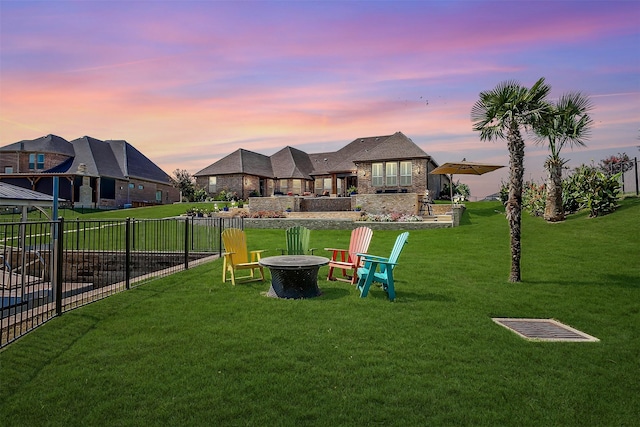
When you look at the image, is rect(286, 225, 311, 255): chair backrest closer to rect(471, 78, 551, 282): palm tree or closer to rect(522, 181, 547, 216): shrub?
rect(471, 78, 551, 282): palm tree

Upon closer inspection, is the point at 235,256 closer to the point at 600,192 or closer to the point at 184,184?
the point at 600,192

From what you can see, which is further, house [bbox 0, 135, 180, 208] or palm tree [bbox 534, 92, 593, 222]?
house [bbox 0, 135, 180, 208]

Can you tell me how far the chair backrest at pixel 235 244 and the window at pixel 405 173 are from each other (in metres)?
26.5

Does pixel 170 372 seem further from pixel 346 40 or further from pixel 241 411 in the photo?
pixel 346 40

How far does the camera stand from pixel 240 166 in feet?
130

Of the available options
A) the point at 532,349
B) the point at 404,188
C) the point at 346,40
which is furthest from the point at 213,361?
the point at 404,188

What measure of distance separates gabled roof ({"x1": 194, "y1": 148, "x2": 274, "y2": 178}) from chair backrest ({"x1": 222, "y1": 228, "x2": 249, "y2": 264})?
31.0 metres

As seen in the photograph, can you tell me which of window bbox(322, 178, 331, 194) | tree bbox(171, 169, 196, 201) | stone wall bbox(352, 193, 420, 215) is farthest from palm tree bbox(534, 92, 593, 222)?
tree bbox(171, 169, 196, 201)

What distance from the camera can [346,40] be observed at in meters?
10.1

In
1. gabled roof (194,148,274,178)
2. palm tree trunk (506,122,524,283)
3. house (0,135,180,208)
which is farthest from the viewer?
gabled roof (194,148,274,178)

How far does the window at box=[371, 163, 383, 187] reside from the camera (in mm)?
34312

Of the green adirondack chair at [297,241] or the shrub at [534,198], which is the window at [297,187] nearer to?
the shrub at [534,198]

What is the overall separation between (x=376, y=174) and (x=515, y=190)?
26.3 metres

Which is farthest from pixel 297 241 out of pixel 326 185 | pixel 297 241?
pixel 326 185
